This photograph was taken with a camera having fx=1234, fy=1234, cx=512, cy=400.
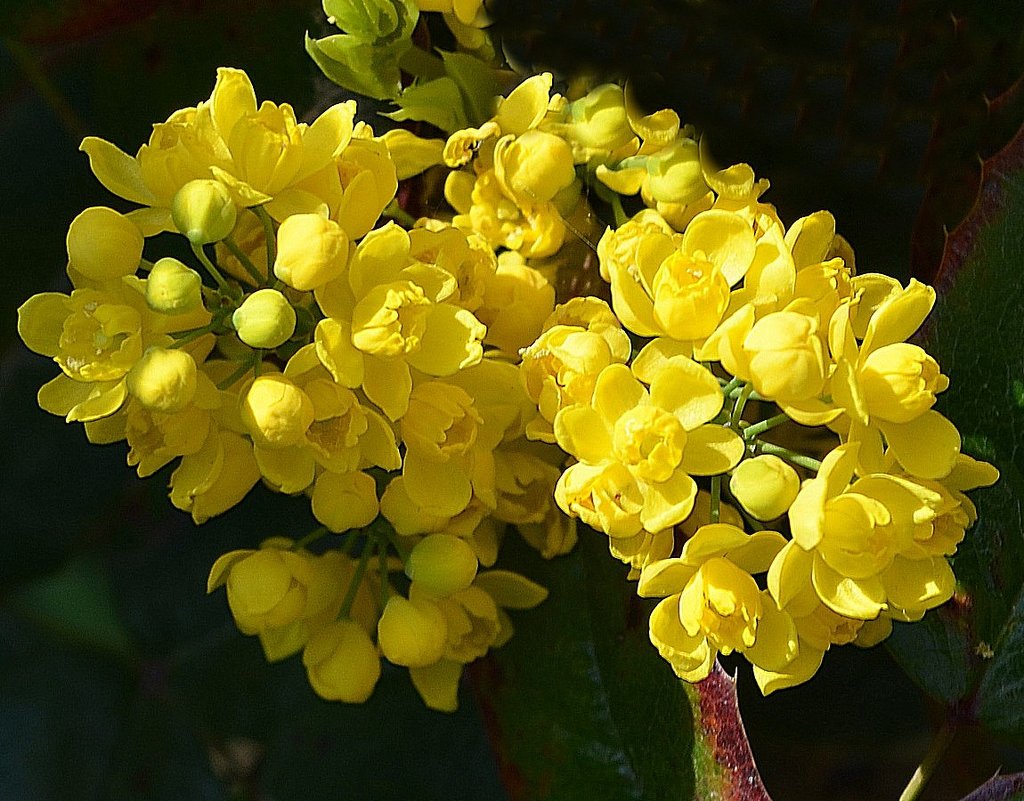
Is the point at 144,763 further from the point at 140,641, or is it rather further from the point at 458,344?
the point at 458,344

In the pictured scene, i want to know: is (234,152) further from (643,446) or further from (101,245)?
(643,446)

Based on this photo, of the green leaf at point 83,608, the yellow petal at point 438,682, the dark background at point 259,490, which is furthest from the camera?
the green leaf at point 83,608

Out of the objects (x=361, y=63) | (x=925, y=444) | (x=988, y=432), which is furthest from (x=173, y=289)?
(x=988, y=432)

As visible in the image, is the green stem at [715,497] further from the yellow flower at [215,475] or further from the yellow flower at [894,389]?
the yellow flower at [215,475]

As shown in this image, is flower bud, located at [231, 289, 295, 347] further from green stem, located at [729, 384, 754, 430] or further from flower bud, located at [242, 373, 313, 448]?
green stem, located at [729, 384, 754, 430]

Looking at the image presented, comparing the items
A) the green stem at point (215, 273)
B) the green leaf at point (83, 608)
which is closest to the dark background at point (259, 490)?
the green leaf at point (83, 608)

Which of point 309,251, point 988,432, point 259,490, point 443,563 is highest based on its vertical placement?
point 309,251
